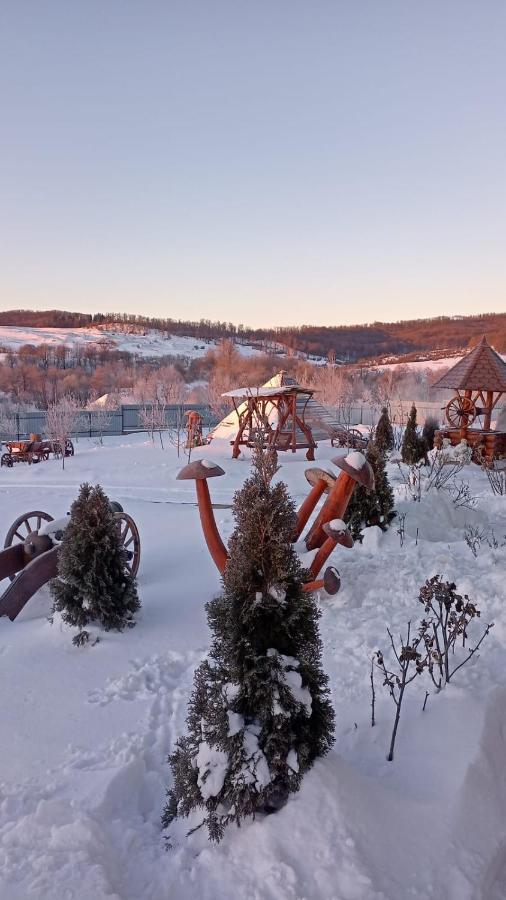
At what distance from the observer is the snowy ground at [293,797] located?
7.00 ft

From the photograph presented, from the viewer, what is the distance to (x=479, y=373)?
1308 centimetres

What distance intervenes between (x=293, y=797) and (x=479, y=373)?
12.6m

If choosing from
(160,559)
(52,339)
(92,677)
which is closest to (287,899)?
(92,677)

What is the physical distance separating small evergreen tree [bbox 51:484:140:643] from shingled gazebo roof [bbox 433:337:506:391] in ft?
33.4

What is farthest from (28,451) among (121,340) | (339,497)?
(121,340)

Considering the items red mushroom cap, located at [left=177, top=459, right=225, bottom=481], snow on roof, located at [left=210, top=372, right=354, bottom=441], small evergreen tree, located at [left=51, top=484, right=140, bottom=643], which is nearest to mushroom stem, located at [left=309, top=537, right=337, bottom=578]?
red mushroom cap, located at [left=177, top=459, right=225, bottom=481]

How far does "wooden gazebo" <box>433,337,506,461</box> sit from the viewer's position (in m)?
12.5

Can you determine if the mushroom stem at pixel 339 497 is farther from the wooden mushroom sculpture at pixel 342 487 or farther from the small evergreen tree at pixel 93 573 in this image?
the small evergreen tree at pixel 93 573

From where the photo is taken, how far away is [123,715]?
11.2 feet

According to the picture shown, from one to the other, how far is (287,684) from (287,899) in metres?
0.75

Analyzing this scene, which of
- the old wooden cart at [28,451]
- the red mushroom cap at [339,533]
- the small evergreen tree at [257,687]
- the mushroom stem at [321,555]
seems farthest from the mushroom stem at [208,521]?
the old wooden cart at [28,451]

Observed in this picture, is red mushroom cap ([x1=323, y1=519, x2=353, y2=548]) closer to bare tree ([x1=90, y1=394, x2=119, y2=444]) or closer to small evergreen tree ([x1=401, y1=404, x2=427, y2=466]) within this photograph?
small evergreen tree ([x1=401, y1=404, x2=427, y2=466])

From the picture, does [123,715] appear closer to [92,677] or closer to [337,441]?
[92,677]

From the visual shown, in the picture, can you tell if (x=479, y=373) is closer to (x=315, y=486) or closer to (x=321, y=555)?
(x=315, y=486)
